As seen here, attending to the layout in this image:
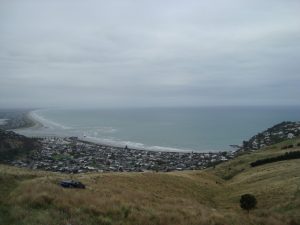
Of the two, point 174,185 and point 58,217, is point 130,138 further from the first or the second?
point 58,217

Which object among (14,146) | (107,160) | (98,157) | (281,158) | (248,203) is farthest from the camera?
(14,146)

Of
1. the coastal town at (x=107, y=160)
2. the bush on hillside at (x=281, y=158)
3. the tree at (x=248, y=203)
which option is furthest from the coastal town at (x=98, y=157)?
the tree at (x=248, y=203)

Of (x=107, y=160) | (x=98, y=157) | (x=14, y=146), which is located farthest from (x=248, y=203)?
(x=14, y=146)

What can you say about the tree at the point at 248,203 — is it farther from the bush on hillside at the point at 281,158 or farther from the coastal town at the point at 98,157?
the coastal town at the point at 98,157

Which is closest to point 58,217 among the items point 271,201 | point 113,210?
point 113,210

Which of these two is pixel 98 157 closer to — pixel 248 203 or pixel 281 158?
pixel 281 158

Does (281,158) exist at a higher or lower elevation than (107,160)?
higher

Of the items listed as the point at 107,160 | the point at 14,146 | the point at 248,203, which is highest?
the point at 248,203

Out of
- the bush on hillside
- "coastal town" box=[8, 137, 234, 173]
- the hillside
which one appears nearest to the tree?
the bush on hillside
